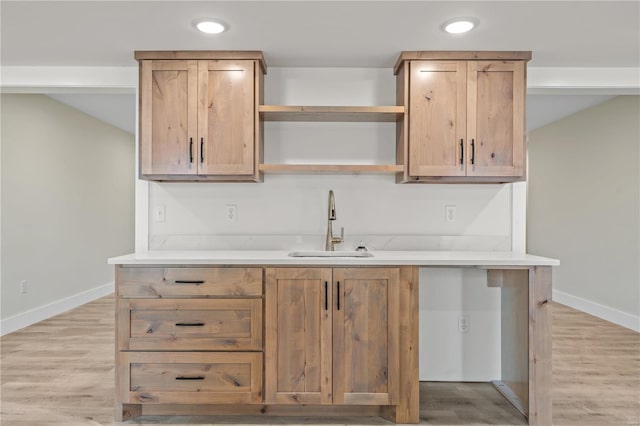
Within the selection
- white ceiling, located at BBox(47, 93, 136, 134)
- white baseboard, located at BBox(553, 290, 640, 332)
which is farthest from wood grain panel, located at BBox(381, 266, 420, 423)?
white ceiling, located at BBox(47, 93, 136, 134)

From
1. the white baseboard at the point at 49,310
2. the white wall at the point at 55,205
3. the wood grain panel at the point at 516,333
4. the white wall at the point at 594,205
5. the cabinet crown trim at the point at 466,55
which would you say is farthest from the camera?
the white wall at the point at 594,205

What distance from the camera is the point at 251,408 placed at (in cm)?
231

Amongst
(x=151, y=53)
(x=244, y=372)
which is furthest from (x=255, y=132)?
(x=244, y=372)

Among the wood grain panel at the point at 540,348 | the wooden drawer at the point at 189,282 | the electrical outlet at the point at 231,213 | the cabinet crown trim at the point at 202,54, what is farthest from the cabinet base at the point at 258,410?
the cabinet crown trim at the point at 202,54

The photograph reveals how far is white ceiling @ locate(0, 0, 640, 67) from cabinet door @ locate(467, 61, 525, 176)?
0.14 metres

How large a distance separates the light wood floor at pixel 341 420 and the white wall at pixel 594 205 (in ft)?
2.24

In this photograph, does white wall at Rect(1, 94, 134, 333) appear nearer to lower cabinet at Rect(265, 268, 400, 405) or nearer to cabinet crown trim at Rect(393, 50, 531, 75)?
lower cabinet at Rect(265, 268, 400, 405)

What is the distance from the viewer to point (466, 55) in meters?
2.48

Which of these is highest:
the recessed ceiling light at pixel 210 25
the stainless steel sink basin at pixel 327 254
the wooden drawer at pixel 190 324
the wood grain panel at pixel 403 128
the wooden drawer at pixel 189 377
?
the recessed ceiling light at pixel 210 25

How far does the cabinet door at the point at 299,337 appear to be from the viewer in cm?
220

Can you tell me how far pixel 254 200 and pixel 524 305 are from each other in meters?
1.75

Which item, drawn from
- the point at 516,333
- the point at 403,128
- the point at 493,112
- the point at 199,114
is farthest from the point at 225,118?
the point at 516,333

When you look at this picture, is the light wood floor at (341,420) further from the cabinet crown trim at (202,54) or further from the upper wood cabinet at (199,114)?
the cabinet crown trim at (202,54)

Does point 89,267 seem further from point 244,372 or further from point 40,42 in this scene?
point 244,372
